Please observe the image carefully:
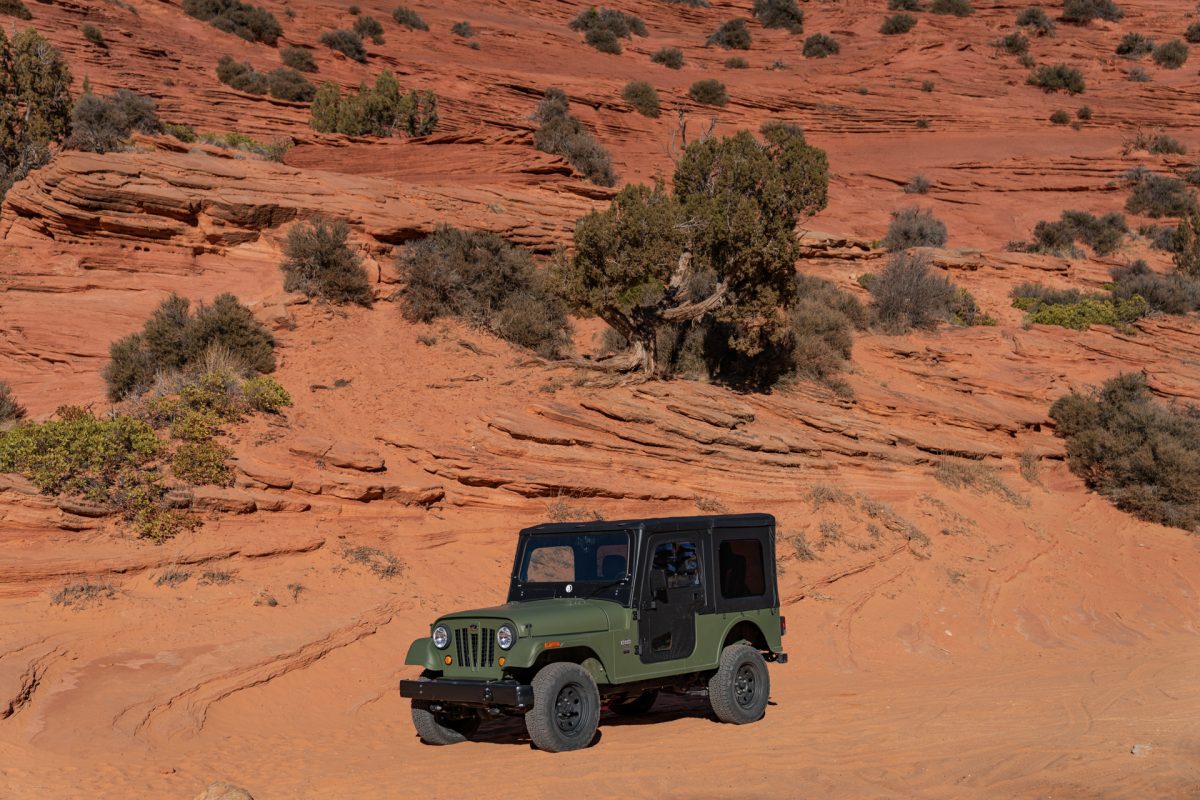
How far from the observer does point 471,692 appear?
753cm

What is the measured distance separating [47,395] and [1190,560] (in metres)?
21.1

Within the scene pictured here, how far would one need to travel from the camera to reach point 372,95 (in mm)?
35406

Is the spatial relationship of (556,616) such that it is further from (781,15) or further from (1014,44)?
(781,15)

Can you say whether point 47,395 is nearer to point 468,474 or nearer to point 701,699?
point 468,474

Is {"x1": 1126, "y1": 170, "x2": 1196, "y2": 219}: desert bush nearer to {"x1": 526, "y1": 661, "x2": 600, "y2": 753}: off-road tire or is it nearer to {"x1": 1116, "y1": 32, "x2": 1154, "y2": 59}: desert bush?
{"x1": 1116, "y1": 32, "x2": 1154, "y2": 59}: desert bush

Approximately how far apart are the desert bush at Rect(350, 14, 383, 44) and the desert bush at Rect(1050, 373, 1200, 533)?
4106cm

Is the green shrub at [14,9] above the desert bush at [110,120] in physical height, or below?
above

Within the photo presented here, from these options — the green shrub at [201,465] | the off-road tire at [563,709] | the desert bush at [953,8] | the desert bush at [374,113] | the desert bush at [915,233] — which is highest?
the desert bush at [953,8]

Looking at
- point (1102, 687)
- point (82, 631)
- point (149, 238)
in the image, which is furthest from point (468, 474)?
point (149, 238)

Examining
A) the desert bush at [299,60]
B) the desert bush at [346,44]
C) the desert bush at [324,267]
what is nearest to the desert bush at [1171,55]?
the desert bush at [346,44]

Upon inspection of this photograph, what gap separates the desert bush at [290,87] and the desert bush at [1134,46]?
5004 centimetres

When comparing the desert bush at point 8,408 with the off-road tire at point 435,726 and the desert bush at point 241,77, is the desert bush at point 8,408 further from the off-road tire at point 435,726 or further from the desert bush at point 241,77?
the desert bush at point 241,77

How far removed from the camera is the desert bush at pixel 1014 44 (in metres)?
59.5

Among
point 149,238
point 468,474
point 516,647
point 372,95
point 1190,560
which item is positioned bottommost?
point 1190,560
